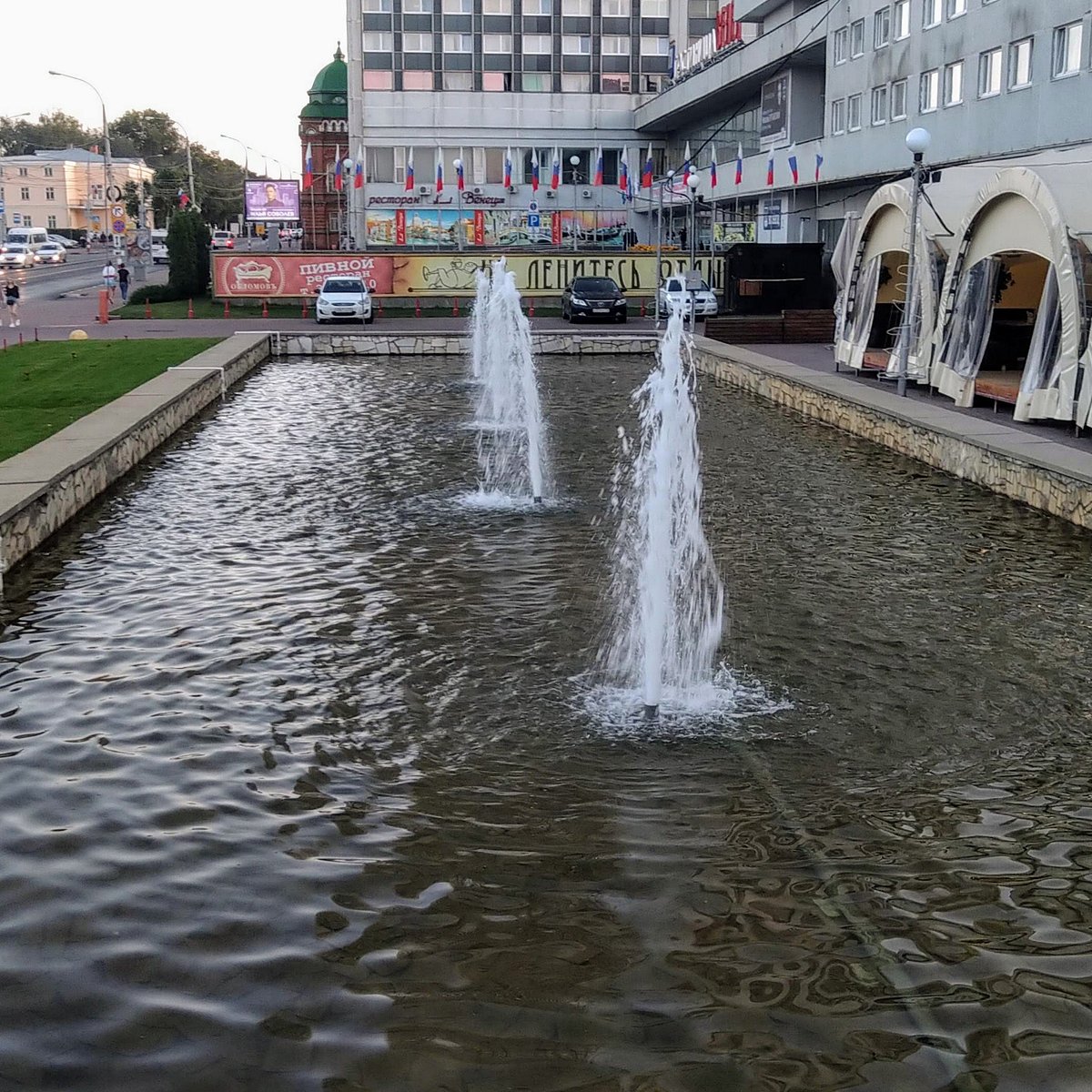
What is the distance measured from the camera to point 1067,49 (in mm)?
32656

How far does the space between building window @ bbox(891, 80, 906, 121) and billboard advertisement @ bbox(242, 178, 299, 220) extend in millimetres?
47219

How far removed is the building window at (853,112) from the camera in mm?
44719

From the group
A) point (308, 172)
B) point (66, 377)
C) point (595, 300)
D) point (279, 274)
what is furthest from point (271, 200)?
point (66, 377)

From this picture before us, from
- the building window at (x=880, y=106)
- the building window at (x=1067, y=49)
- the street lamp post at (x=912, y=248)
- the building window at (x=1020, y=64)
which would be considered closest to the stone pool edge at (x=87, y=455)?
the street lamp post at (x=912, y=248)

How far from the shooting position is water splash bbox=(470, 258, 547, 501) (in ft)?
51.9

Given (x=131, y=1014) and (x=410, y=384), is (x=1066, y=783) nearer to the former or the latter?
(x=131, y=1014)

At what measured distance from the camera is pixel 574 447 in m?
18.6

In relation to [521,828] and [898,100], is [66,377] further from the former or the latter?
[898,100]

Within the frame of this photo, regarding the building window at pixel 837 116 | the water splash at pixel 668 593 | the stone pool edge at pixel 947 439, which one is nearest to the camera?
the water splash at pixel 668 593

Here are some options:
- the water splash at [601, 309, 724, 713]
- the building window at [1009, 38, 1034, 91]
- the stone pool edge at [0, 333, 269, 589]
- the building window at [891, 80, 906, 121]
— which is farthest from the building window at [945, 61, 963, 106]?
the water splash at [601, 309, 724, 713]

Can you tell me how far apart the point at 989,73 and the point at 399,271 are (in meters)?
20.1

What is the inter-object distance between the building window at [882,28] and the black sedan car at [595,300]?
10.7m

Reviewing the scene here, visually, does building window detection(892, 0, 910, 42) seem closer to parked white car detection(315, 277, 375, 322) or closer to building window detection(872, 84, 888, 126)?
building window detection(872, 84, 888, 126)

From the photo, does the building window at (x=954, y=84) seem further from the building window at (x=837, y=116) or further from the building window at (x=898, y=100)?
the building window at (x=837, y=116)
